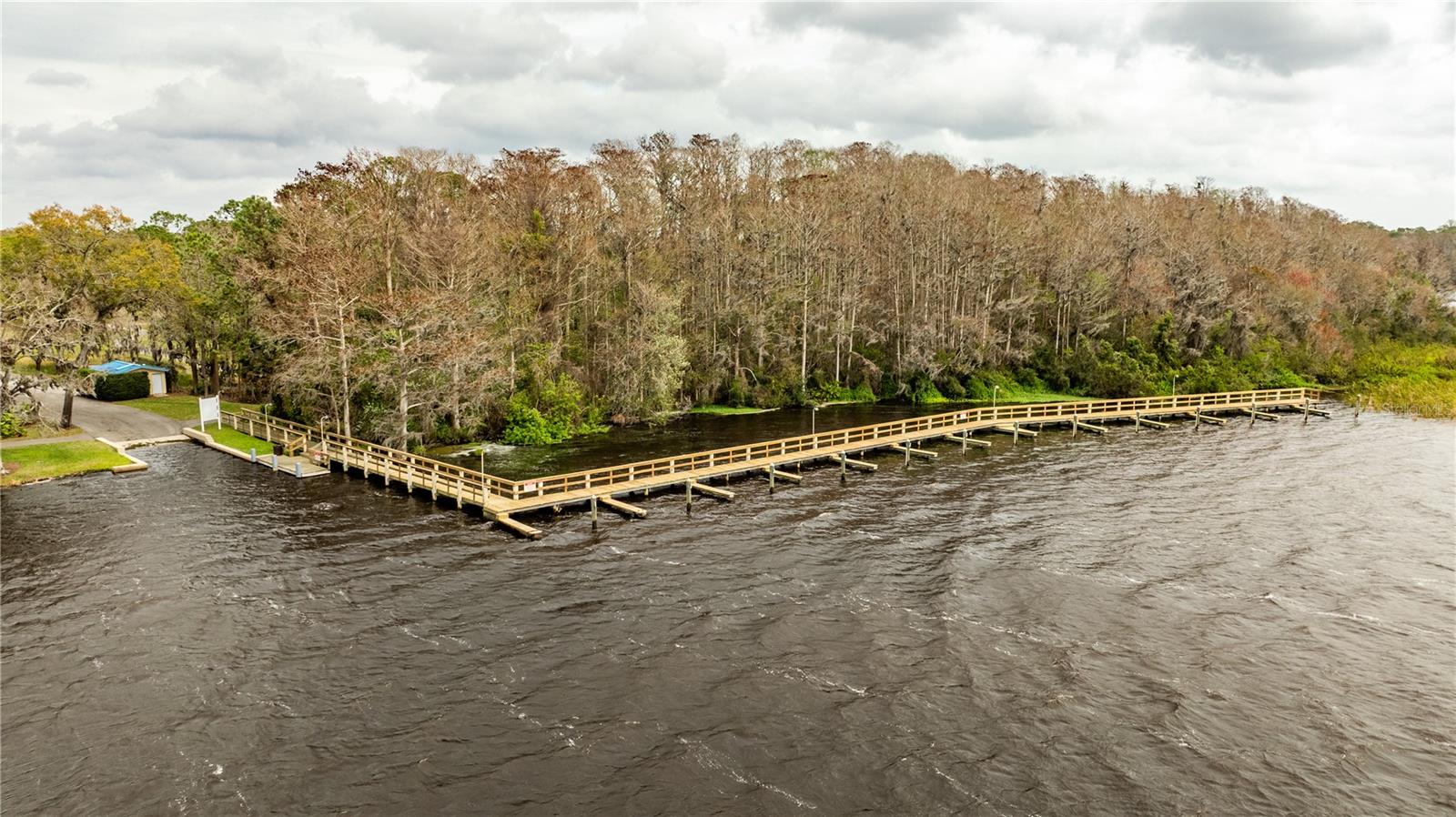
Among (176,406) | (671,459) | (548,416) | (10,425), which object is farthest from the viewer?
(176,406)

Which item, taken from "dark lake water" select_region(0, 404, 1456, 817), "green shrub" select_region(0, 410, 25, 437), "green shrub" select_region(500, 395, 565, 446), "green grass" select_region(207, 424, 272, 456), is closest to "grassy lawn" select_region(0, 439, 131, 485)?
"dark lake water" select_region(0, 404, 1456, 817)

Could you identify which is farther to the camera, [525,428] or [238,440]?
[525,428]

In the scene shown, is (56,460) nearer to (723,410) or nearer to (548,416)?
(548,416)

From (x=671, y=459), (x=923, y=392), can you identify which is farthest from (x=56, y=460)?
(x=923, y=392)

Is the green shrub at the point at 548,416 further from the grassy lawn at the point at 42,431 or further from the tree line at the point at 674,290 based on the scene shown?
the grassy lawn at the point at 42,431

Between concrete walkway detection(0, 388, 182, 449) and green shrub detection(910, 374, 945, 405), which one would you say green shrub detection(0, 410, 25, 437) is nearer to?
concrete walkway detection(0, 388, 182, 449)

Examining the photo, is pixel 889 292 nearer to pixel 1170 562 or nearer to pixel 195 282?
pixel 1170 562
